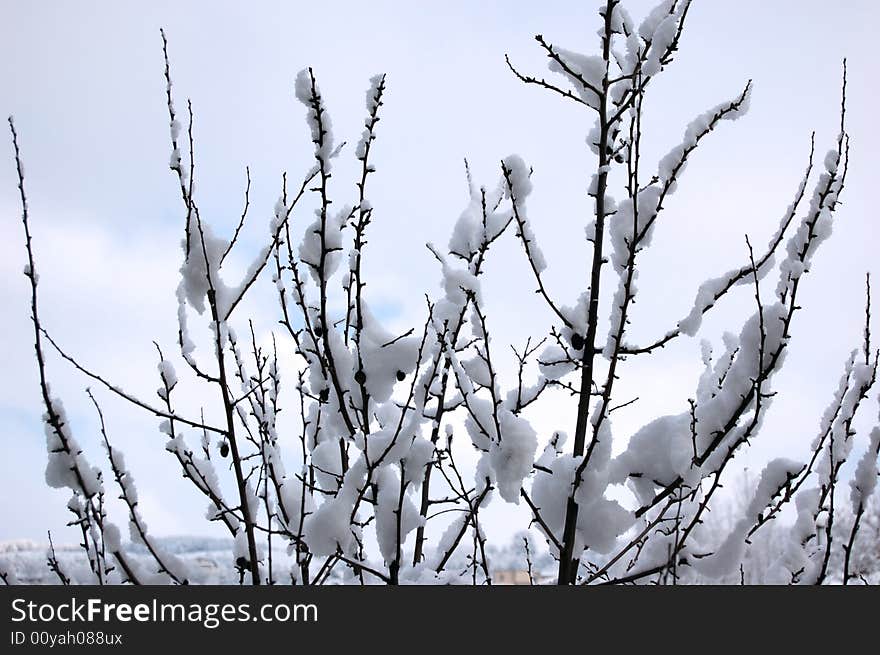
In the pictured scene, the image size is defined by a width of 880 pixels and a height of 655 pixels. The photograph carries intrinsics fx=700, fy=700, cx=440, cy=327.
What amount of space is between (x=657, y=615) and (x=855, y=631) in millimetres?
540

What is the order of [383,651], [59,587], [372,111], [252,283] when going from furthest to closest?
[372,111], [252,283], [59,587], [383,651]

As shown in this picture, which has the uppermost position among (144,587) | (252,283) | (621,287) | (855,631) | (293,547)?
(252,283)

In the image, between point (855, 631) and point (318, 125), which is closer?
point (855, 631)

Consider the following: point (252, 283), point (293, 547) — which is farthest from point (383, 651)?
point (252, 283)

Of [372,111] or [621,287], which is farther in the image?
[372,111]

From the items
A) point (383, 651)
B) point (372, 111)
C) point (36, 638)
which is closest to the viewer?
point (383, 651)

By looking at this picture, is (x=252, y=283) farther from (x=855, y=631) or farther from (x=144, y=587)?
(x=855, y=631)

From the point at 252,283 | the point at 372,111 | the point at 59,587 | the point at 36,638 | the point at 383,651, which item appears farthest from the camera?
the point at 372,111

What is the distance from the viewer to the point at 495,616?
1.83 metres

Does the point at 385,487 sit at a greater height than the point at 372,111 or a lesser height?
lesser

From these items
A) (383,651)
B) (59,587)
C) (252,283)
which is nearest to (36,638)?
(59,587)

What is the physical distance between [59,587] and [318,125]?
159 centimetres

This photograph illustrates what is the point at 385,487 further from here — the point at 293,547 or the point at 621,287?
the point at 621,287

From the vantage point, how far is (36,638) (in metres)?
1.91
